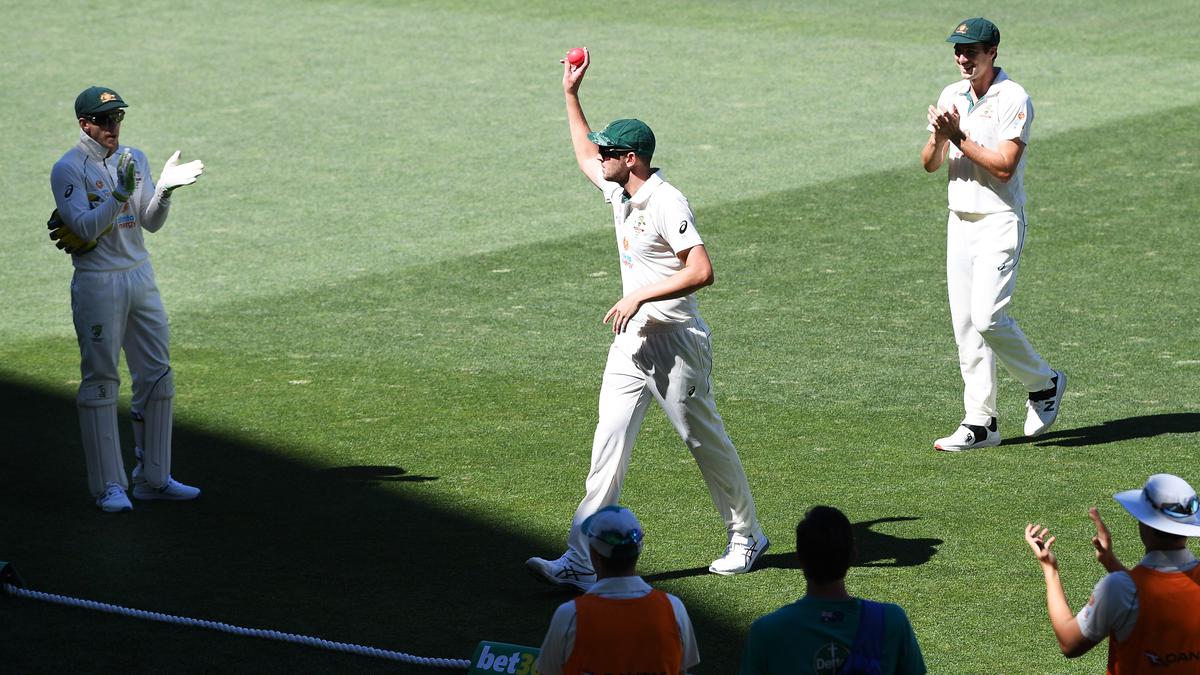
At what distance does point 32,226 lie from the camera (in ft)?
53.8

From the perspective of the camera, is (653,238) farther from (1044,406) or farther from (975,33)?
(1044,406)

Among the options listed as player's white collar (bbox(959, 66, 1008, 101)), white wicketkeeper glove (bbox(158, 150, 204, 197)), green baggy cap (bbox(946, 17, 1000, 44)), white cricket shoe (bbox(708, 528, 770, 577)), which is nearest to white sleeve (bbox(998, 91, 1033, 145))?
player's white collar (bbox(959, 66, 1008, 101))

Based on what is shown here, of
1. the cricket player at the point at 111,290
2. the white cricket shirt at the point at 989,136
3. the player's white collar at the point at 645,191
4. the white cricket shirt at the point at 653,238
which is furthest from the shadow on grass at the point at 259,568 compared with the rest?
the white cricket shirt at the point at 989,136

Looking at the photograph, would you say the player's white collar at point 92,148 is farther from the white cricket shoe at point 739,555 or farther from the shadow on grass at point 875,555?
the white cricket shoe at point 739,555

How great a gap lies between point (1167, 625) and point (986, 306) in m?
4.79

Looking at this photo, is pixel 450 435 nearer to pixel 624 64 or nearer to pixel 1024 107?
pixel 1024 107

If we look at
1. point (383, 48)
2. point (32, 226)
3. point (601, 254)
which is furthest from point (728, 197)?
point (383, 48)

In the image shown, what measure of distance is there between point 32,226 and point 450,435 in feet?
25.9

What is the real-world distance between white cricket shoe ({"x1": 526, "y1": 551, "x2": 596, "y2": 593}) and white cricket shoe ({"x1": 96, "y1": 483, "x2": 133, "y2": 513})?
104 inches

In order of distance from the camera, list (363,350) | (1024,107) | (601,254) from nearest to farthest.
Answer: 1. (1024,107)
2. (363,350)
3. (601,254)

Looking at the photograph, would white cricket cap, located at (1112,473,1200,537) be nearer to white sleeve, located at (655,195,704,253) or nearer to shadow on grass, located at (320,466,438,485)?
white sleeve, located at (655,195,704,253)

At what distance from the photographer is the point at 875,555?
796 cm

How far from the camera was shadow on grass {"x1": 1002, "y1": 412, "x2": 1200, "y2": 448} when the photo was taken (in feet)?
31.8

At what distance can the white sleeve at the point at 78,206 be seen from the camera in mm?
8555
